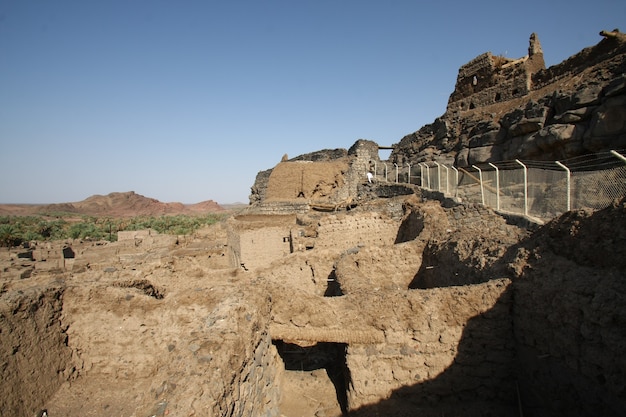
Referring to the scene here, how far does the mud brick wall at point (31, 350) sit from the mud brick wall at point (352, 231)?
22.1 feet

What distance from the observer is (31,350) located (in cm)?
484

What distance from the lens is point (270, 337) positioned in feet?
16.3

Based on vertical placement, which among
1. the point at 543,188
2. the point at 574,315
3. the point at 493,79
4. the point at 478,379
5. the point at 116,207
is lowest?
the point at 478,379

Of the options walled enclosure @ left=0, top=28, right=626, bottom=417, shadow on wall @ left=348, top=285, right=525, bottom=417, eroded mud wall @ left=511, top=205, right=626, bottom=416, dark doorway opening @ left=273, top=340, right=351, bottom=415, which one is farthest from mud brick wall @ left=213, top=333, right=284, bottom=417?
eroded mud wall @ left=511, top=205, right=626, bottom=416

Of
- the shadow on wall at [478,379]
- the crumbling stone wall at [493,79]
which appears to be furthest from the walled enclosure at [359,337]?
the crumbling stone wall at [493,79]

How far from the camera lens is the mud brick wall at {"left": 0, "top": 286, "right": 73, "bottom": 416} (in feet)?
14.8

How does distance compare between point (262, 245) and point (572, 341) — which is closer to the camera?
point (572, 341)

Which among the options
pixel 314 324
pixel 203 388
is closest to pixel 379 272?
pixel 314 324

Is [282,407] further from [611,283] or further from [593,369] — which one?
[611,283]

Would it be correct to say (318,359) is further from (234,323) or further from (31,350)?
(31,350)

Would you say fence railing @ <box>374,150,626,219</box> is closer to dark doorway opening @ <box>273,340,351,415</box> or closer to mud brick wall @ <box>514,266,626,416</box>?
mud brick wall @ <box>514,266,626,416</box>

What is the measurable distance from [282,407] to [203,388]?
2.58m

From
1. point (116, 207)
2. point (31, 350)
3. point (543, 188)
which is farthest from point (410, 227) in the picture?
point (116, 207)

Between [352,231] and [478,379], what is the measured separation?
661 centimetres
